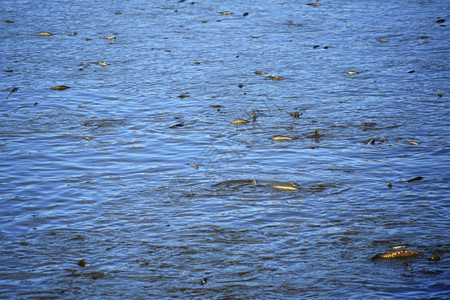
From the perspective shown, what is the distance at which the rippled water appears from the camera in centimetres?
405

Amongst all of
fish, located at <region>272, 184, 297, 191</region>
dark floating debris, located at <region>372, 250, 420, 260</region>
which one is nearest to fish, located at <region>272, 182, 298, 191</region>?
fish, located at <region>272, 184, 297, 191</region>

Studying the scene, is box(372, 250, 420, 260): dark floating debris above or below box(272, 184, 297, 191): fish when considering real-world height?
above

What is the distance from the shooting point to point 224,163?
5988 millimetres

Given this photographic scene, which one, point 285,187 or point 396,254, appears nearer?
point 396,254

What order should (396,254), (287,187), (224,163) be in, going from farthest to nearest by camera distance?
(224,163) < (287,187) < (396,254)

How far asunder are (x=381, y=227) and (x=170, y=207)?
5.77 ft

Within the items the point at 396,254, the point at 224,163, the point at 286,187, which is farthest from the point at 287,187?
the point at 396,254

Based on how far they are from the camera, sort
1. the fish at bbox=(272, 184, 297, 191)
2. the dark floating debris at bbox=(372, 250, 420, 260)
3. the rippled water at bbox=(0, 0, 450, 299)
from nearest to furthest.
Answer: the rippled water at bbox=(0, 0, 450, 299), the dark floating debris at bbox=(372, 250, 420, 260), the fish at bbox=(272, 184, 297, 191)

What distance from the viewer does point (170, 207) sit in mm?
5066

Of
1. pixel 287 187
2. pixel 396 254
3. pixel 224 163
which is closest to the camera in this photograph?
pixel 396 254

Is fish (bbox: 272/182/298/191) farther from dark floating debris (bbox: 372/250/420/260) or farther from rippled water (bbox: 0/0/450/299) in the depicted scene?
dark floating debris (bbox: 372/250/420/260)

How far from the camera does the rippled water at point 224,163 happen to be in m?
4.05

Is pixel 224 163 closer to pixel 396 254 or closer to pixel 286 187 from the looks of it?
pixel 286 187

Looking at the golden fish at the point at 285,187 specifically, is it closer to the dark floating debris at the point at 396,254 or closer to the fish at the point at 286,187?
the fish at the point at 286,187
